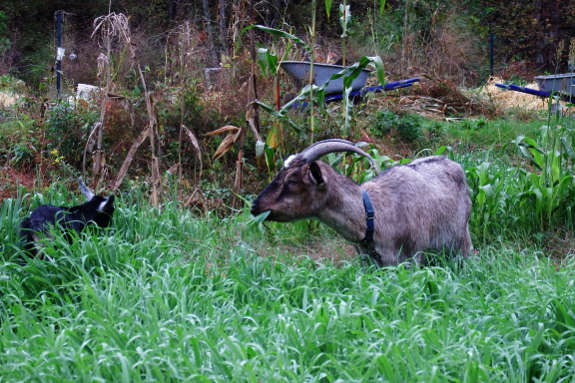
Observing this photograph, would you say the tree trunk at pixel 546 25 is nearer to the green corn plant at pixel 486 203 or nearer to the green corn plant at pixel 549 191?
the green corn plant at pixel 549 191

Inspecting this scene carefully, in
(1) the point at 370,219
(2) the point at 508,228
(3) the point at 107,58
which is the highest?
(3) the point at 107,58

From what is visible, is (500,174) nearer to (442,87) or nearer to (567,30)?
(442,87)

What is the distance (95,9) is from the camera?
24.6 metres

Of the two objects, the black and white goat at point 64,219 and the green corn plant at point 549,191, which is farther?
the green corn plant at point 549,191

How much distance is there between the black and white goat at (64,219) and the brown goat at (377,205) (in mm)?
1452

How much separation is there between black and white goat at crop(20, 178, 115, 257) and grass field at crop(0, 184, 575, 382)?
0.12m

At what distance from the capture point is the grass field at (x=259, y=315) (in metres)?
3.14

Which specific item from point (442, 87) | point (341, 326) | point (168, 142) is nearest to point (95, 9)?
point (442, 87)

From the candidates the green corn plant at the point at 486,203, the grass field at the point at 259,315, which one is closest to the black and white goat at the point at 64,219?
the grass field at the point at 259,315

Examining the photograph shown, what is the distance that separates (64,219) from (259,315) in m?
2.27

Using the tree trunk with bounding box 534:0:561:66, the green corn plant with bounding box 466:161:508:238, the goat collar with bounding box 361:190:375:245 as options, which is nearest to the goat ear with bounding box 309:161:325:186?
the goat collar with bounding box 361:190:375:245

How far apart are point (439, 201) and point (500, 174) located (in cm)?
150

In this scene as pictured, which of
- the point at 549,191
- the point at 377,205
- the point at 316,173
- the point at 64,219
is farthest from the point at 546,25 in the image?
the point at 64,219

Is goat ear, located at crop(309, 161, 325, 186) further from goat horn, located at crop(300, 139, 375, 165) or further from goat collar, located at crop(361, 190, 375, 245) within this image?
goat collar, located at crop(361, 190, 375, 245)
